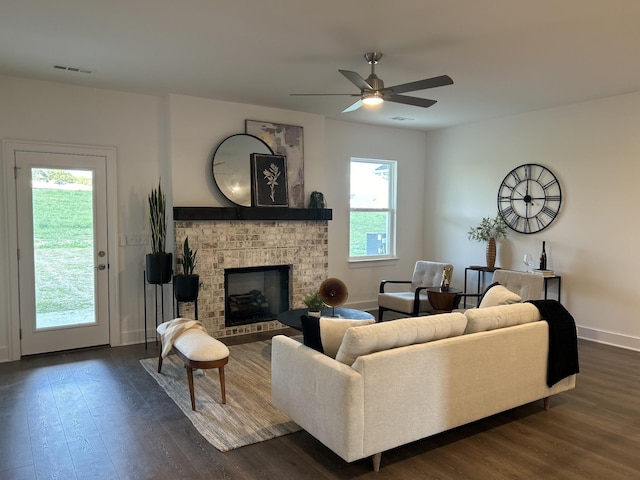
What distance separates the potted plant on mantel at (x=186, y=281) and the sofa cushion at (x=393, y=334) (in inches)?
106

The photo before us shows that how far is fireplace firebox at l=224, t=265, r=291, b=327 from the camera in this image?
223 inches

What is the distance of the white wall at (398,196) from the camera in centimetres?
658

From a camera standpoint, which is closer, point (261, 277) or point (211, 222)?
point (211, 222)

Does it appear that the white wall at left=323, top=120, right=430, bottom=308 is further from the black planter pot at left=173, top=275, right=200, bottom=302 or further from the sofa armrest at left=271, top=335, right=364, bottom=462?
the sofa armrest at left=271, top=335, right=364, bottom=462

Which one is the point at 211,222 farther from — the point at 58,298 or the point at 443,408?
the point at 443,408

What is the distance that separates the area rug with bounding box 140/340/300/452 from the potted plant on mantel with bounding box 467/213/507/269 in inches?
129

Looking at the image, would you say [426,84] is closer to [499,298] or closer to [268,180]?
[499,298]

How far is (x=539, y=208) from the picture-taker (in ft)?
19.1

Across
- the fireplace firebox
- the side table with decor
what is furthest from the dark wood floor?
the fireplace firebox

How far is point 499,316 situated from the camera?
10.3 feet

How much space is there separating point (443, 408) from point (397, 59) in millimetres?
2816

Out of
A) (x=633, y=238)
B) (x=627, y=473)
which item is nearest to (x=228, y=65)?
(x=627, y=473)

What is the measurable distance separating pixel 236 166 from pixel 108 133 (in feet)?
4.67

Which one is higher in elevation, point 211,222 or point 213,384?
point 211,222
